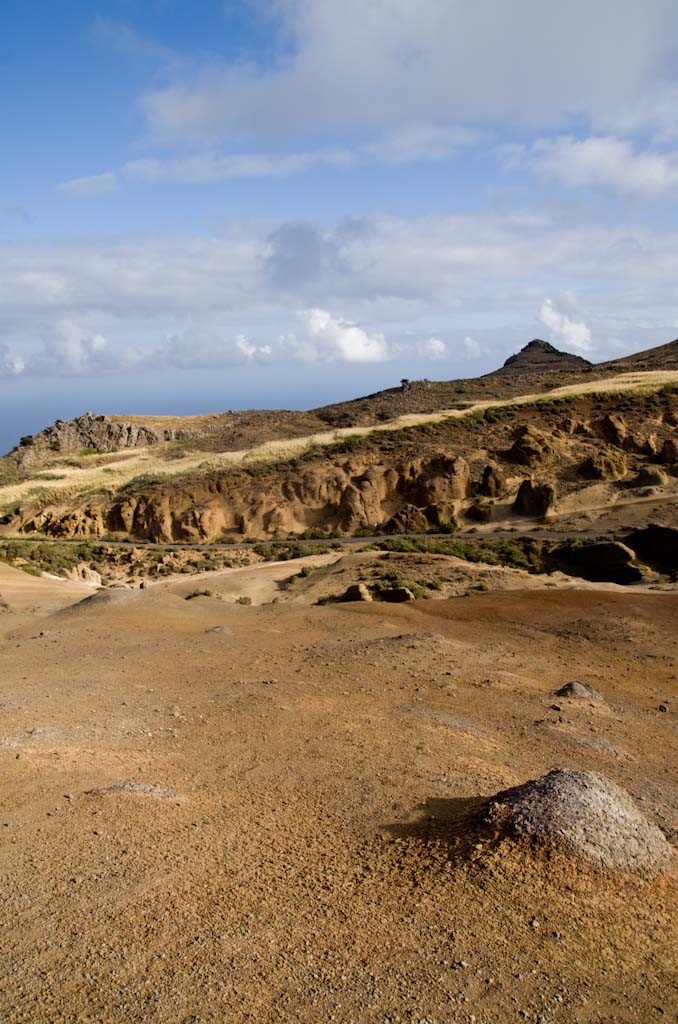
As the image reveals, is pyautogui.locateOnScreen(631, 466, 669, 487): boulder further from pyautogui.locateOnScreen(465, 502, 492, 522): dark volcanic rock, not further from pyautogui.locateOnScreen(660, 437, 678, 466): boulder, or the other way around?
pyautogui.locateOnScreen(465, 502, 492, 522): dark volcanic rock

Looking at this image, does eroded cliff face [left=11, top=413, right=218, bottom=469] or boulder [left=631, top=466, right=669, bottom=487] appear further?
eroded cliff face [left=11, top=413, right=218, bottom=469]

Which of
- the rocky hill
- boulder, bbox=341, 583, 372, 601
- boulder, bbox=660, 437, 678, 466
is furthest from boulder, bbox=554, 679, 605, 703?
boulder, bbox=660, 437, 678, 466

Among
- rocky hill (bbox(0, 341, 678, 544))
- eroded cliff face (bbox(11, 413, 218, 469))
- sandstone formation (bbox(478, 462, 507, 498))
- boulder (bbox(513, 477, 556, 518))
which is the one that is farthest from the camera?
eroded cliff face (bbox(11, 413, 218, 469))

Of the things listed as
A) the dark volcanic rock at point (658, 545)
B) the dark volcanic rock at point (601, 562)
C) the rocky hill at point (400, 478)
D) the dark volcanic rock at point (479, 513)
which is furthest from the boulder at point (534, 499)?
the dark volcanic rock at point (658, 545)

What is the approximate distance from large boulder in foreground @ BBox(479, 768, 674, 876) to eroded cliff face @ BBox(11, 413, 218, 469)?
5614 centimetres

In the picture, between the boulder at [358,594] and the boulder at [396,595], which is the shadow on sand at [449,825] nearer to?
the boulder at [396,595]

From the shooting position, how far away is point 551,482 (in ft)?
116

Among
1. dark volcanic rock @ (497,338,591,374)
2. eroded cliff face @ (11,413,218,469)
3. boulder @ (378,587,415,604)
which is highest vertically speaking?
dark volcanic rock @ (497,338,591,374)

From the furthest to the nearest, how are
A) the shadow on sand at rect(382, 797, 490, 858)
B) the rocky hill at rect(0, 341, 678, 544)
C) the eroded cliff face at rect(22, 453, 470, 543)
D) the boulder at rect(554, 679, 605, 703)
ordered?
the eroded cliff face at rect(22, 453, 470, 543) < the rocky hill at rect(0, 341, 678, 544) < the boulder at rect(554, 679, 605, 703) < the shadow on sand at rect(382, 797, 490, 858)

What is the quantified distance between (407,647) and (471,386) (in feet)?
149

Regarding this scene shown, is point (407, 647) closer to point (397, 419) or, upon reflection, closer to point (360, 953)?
point (360, 953)

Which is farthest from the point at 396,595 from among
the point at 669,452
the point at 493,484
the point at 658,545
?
the point at 669,452

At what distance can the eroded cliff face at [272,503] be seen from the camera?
36.9 meters

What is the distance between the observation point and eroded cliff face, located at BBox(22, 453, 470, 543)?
36.9 meters
